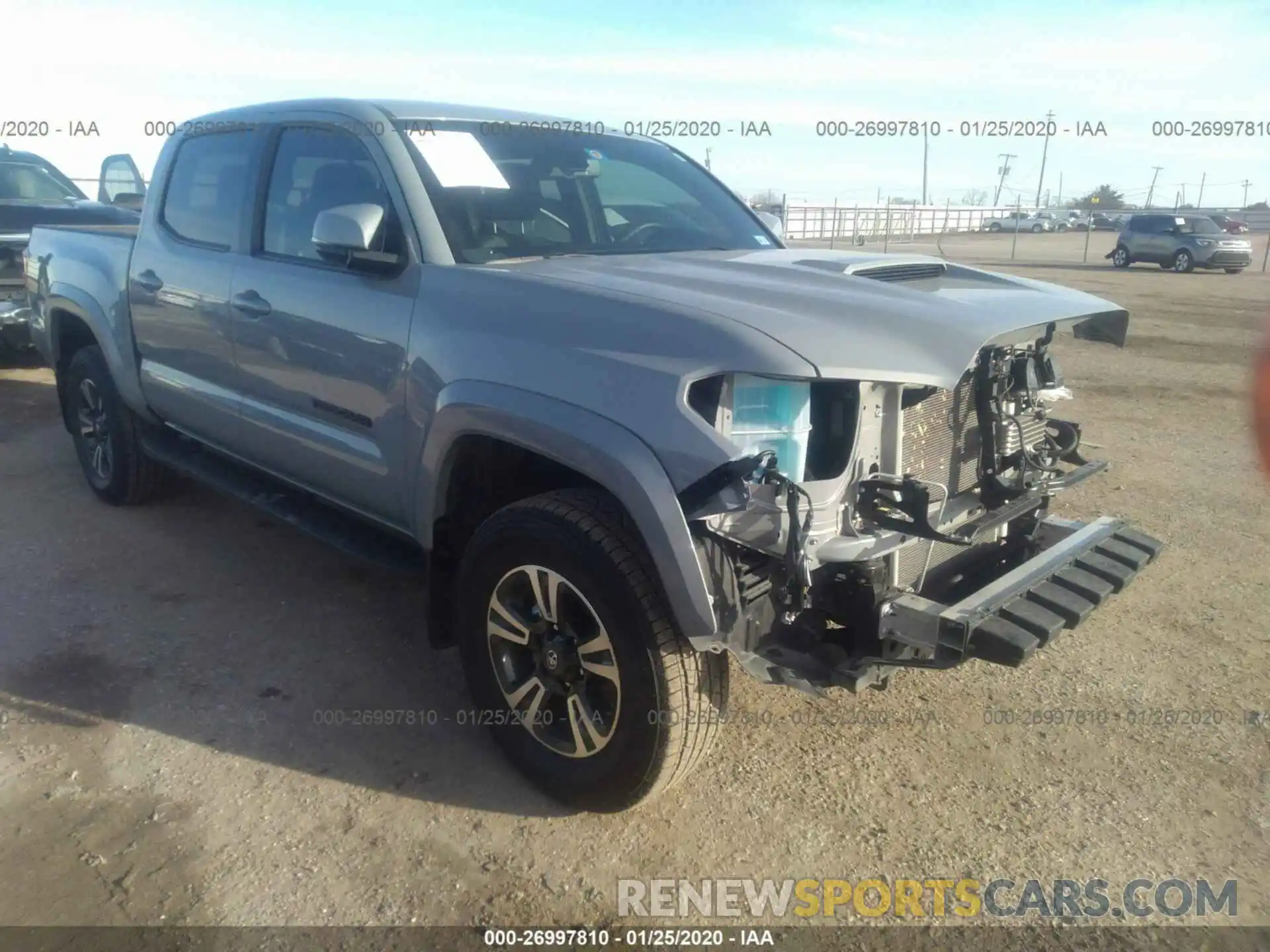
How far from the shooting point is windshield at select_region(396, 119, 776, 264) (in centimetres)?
344

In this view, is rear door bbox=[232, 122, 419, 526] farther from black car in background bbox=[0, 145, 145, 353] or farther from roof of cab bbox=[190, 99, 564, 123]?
black car in background bbox=[0, 145, 145, 353]

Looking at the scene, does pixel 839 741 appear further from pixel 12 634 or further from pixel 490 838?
pixel 12 634

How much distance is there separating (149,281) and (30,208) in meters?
6.13

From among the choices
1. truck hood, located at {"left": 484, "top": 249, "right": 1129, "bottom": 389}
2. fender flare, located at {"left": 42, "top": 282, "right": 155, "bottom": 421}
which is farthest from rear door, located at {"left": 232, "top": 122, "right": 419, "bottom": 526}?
fender flare, located at {"left": 42, "top": 282, "right": 155, "bottom": 421}

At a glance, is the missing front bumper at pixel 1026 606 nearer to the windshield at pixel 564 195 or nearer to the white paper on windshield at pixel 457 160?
the windshield at pixel 564 195

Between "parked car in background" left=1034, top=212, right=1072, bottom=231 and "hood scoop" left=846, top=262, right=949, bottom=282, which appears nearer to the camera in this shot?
"hood scoop" left=846, top=262, right=949, bottom=282

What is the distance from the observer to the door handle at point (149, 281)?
15.1ft

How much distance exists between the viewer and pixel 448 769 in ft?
10.6

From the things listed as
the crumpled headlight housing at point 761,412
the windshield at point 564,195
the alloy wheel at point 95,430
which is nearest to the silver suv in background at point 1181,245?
the windshield at point 564,195

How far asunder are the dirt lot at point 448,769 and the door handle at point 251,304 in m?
1.31

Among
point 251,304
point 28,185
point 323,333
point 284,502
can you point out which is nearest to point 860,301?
point 323,333

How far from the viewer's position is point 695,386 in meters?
2.54

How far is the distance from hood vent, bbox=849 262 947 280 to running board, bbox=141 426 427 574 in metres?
1.80

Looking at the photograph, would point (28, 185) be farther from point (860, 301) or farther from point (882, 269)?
point (860, 301)
